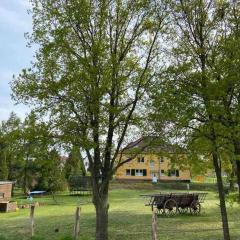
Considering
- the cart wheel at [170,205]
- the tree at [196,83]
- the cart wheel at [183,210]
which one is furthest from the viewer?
the cart wheel at [183,210]

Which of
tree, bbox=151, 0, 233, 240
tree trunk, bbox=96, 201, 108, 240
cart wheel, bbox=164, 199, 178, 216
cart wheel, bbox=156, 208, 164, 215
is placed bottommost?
tree trunk, bbox=96, 201, 108, 240

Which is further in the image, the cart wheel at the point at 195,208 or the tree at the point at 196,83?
the cart wheel at the point at 195,208

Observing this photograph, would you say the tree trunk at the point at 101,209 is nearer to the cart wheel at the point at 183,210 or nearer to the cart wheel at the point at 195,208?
the cart wheel at the point at 195,208

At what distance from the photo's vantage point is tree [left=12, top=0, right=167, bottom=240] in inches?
599

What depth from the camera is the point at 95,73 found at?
49.2ft

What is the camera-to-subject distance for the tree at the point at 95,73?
15.2m

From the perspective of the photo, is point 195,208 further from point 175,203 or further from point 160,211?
point 160,211

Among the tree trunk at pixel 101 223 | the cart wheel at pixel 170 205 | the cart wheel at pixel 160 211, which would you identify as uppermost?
the cart wheel at pixel 170 205

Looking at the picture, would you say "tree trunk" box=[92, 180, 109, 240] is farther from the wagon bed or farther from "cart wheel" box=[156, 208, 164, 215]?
"cart wheel" box=[156, 208, 164, 215]

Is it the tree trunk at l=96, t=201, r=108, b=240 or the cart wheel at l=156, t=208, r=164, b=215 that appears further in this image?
the cart wheel at l=156, t=208, r=164, b=215

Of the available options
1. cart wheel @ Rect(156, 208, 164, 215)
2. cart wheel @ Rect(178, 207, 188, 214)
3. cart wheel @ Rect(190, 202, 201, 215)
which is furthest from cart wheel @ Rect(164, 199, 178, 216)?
cart wheel @ Rect(190, 202, 201, 215)

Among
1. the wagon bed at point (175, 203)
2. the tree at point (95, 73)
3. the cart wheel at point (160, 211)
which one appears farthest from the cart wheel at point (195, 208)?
the tree at point (95, 73)

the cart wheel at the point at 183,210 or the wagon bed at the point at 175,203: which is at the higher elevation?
the wagon bed at the point at 175,203

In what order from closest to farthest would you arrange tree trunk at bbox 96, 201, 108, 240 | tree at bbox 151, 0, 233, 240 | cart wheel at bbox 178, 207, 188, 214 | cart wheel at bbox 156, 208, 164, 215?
tree at bbox 151, 0, 233, 240 < tree trunk at bbox 96, 201, 108, 240 < cart wheel at bbox 156, 208, 164, 215 < cart wheel at bbox 178, 207, 188, 214
